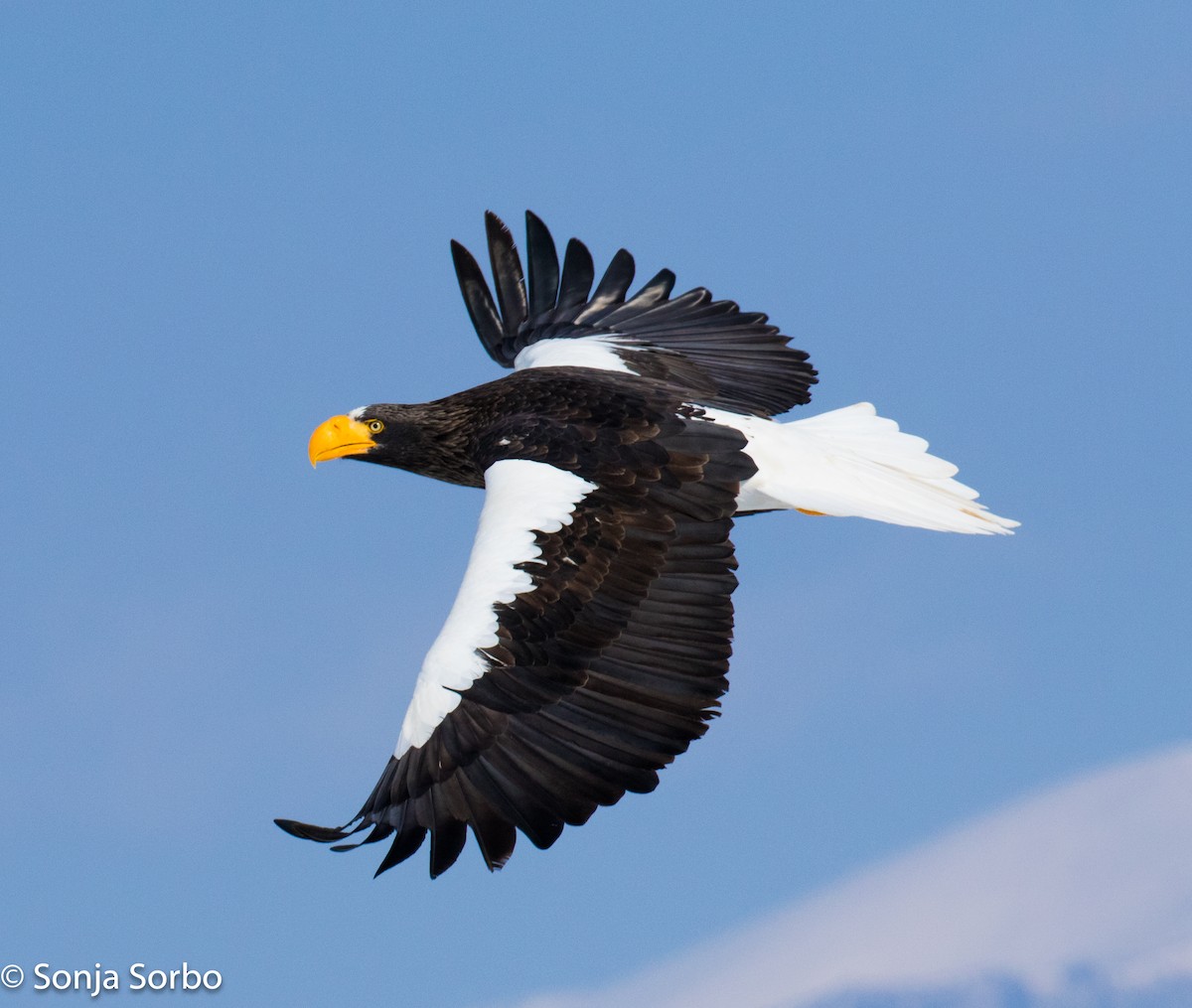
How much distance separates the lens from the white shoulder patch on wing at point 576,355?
10.3 m

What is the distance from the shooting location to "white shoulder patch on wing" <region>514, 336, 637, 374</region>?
405 inches

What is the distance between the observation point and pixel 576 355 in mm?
10422

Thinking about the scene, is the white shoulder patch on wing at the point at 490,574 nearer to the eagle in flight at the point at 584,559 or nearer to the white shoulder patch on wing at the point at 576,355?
the eagle in flight at the point at 584,559

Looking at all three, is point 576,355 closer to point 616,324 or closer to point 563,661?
point 616,324

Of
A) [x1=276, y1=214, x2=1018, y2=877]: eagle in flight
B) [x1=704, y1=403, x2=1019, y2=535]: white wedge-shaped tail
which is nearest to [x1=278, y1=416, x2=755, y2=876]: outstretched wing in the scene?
[x1=276, y1=214, x2=1018, y2=877]: eagle in flight

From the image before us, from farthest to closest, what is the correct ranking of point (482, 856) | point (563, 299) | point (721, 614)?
point (563, 299) < point (721, 614) < point (482, 856)

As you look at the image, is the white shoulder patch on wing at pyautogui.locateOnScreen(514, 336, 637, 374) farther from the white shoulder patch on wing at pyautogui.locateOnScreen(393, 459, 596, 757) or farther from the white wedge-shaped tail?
the white shoulder patch on wing at pyautogui.locateOnScreen(393, 459, 596, 757)

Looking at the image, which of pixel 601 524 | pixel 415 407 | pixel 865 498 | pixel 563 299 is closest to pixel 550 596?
pixel 601 524

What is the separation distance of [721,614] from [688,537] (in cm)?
44

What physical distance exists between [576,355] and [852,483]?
7.06 ft

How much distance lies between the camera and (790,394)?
10617 millimetres

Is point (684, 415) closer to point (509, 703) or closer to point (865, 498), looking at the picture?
point (865, 498)

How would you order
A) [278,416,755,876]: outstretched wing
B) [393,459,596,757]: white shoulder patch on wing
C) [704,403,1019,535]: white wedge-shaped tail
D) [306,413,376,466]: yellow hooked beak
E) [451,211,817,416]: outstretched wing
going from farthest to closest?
[451,211,817,416]: outstretched wing, [306,413,376,466]: yellow hooked beak, [704,403,1019,535]: white wedge-shaped tail, [393,459,596,757]: white shoulder patch on wing, [278,416,755,876]: outstretched wing

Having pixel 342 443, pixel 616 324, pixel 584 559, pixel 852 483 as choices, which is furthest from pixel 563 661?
pixel 616 324
